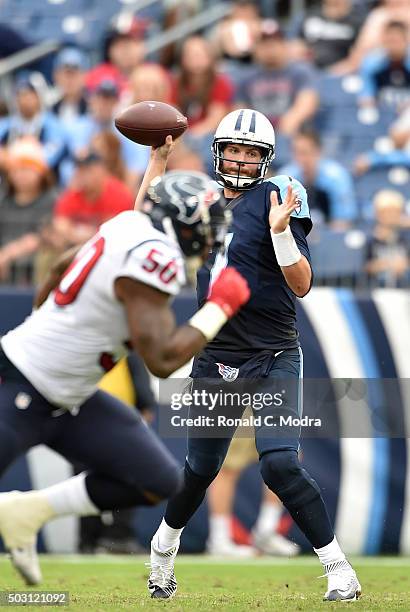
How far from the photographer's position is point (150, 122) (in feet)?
19.4

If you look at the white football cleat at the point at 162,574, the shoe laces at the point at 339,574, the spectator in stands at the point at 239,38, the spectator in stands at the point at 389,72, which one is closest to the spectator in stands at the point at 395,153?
the spectator in stands at the point at 389,72

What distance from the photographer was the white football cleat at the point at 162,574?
595 cm

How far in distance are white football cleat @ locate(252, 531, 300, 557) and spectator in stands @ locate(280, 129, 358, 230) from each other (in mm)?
2708

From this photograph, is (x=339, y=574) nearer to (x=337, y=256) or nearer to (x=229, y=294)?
(x=229, y=294)

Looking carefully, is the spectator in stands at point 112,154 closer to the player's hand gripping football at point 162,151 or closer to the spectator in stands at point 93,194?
the spectator in stands at point 93,194

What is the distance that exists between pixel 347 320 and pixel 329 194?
1.94 meters

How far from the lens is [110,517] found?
338 inches

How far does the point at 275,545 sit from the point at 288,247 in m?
3.63

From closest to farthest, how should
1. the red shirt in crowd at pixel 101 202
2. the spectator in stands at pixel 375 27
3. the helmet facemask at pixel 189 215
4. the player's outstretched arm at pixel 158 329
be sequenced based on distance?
the player's outstretched arm at pixel 158 329, the helmet facemask at pixel 189 215, the red shirt in crowd at pixel 101 202, the spectator in stands at pixel 375 27

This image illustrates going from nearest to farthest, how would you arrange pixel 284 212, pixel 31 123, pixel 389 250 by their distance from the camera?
pixel 284 212 → pixel 389 250 → pixel 31 123

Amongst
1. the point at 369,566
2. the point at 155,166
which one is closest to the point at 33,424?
the point at 155,166

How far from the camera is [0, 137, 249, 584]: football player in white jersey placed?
482cm

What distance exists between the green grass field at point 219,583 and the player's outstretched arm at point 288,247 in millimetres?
1480

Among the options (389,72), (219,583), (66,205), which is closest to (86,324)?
(219,583)
